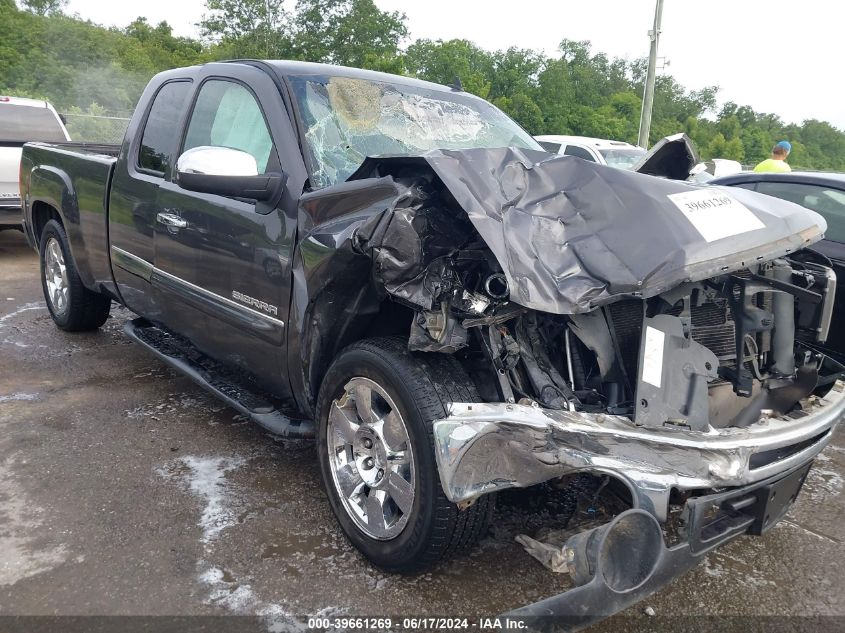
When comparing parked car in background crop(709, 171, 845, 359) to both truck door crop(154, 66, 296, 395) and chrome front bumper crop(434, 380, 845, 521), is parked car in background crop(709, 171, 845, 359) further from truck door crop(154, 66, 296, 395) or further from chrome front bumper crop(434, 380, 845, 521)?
truck door crop(154, 66, 296, 395)

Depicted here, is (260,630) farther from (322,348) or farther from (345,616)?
(322,348)

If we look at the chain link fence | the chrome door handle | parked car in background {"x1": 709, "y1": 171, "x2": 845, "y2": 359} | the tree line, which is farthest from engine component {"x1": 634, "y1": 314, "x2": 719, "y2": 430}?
the tree line

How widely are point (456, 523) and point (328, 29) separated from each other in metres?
39.3

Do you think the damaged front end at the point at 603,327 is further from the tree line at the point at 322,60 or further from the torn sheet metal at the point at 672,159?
the tree line at the point at 322,60

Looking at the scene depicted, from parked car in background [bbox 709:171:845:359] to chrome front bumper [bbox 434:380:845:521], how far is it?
2609 mm

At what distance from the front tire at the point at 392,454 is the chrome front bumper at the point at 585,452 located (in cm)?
19

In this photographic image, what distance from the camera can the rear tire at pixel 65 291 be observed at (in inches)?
199

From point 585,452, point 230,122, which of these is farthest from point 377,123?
point 585,452

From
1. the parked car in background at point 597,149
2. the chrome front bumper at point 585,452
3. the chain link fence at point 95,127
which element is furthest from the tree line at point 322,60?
the chrome front bumper at point 585,452

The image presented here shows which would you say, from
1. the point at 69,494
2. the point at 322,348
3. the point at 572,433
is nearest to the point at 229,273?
the point at 322,348

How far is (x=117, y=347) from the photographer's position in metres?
5.19

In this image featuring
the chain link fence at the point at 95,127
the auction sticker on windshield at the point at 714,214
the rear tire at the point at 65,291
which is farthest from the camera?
the chain link fence at the point at 95,127

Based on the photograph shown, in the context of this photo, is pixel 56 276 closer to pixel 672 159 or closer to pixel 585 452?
pixel 672 159

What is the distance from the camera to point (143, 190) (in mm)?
3828
